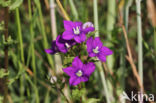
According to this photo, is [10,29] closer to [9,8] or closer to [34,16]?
[34,16]

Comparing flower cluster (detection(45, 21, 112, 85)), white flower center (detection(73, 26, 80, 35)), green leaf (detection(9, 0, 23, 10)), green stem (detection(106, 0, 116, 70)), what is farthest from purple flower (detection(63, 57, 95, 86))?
green stem (detection(106, 0, 116, 70))

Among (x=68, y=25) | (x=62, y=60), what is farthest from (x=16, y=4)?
(x=62, y=60)

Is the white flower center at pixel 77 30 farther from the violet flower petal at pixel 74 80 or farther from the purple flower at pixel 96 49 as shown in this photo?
the violet flower petal at pixel 74 80

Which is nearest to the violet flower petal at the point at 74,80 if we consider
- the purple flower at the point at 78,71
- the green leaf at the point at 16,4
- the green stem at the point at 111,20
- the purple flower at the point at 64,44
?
the purple flower at the point at 78,71

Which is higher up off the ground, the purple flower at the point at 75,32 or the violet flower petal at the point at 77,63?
the purple flower at the point at 75,32

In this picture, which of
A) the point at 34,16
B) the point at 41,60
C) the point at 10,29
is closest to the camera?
the point at 34,16

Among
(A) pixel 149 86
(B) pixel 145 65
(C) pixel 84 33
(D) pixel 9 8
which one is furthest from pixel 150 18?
(D) pixel 9 8
